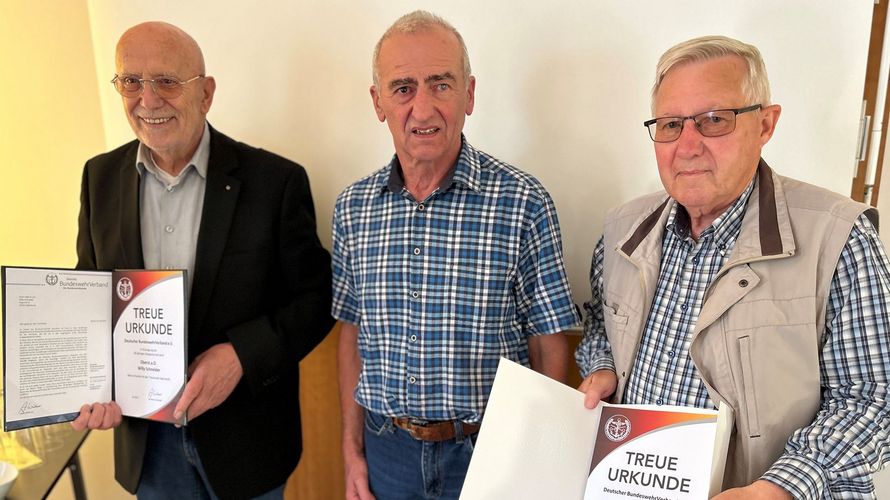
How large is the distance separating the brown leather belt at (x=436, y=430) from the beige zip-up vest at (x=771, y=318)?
607 millimetres

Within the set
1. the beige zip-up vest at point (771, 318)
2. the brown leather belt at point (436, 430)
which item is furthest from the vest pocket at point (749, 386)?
the brown leather belt at point (436, 430)

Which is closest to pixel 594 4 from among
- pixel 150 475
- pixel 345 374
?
pixel 345 374

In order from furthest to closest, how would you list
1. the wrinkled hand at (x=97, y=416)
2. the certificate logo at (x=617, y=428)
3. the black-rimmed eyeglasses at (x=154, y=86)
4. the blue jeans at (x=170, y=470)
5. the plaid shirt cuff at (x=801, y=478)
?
the blue jeans at (x=170, y=470)
the black-rimmed eyeglasses at (x=154, y=86)
the wrinkled hand at (x=97, y=416)
the certificate logo at (x=617, y=428)
the plaid shirt cuff at (x=801, y=478)

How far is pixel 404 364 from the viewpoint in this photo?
1419 mm

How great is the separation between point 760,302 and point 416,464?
0.91 meters

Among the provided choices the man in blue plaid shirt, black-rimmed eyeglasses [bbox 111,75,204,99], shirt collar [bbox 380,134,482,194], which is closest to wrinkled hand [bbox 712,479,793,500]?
the man in blue plaid shirt

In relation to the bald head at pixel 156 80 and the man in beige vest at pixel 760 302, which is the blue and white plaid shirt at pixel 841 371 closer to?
the man in beige vest at pixel 760 302

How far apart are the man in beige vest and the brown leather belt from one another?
1.38 ft

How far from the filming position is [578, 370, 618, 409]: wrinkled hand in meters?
1.11

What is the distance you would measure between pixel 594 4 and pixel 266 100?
1186 millimetres

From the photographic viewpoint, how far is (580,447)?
108 centimetres

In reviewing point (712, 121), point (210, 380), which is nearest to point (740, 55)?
point (712, 121)

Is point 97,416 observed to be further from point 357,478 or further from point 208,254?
point 357,478

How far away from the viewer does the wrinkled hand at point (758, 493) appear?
0.94 meters
